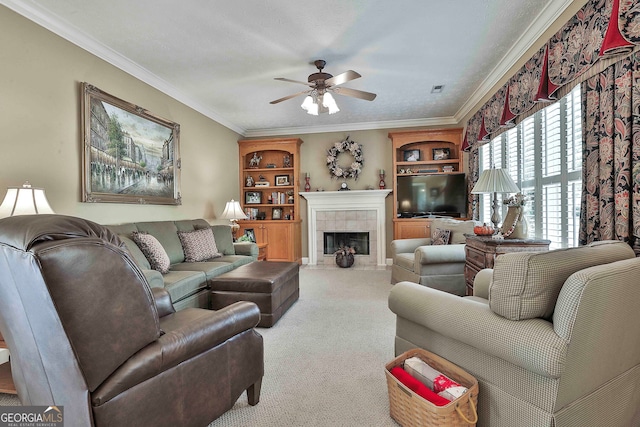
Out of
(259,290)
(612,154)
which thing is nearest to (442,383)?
(612,154)

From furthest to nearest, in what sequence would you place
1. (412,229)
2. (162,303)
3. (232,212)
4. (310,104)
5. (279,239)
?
(279,239)
(412,229)
(232,212)
(310,104)
(162,303)

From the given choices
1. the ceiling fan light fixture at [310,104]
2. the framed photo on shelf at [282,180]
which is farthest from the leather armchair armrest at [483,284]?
the framed photo on shelf at [282,180]

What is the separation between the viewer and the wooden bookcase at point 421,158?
558cm

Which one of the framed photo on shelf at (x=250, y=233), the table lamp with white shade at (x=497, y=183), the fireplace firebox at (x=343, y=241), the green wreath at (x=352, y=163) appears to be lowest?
the fireplace firebox at (x=343, y=241)

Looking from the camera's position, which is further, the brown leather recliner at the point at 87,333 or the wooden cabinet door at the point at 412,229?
the wooden cabinet door at the point at 412,229

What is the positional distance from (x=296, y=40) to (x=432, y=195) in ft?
11.9

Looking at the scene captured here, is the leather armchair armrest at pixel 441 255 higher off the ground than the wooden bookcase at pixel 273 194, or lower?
lower

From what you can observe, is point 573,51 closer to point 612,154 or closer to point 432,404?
point 612,154

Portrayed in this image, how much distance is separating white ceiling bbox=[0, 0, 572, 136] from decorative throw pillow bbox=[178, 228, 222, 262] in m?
1.68

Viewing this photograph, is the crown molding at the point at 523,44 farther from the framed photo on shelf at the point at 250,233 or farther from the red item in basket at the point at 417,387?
the framed photo on shelf at the point at 250,233

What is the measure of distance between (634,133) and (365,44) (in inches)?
86.5

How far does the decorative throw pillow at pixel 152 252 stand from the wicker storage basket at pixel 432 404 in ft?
7.96

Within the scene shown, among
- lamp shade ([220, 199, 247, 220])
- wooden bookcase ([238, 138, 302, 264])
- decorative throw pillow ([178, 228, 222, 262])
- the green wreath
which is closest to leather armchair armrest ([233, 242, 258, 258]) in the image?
decorative throw pillow ([178, 228, 222, 262])

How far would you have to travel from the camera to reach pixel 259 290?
297 centimetres
